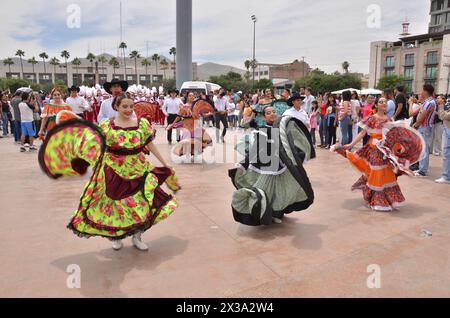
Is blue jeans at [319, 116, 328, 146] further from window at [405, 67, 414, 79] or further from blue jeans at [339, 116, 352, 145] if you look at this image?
window at [405, 67, 414, 79]

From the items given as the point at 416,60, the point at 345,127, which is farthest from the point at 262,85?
the point at 345,127

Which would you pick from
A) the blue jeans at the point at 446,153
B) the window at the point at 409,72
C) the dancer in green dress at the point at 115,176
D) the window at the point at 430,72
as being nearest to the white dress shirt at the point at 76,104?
the dancer in green dress at the point at 115,176

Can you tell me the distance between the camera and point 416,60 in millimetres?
65438

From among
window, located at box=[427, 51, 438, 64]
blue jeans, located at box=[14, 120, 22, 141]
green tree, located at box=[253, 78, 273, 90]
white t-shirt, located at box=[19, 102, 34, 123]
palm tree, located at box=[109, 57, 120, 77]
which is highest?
palm tree, located at box=[109, 57, 120, 77]

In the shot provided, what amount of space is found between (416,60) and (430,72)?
11.2ft

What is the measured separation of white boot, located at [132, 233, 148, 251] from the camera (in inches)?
153

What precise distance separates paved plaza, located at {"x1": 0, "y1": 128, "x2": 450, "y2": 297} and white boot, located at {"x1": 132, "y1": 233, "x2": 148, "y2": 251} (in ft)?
0.25

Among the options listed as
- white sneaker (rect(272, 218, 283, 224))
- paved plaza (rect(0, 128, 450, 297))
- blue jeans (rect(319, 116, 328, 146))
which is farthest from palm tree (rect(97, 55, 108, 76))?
white sneaker (rect(272, 218, 283, 224))

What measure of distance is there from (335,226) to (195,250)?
6.04ft

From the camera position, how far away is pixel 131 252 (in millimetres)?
3873

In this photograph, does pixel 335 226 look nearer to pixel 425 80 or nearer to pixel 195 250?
pixel 195 250

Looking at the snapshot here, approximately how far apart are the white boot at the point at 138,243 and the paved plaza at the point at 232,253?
0.25ft

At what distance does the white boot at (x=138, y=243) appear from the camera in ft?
12.8
